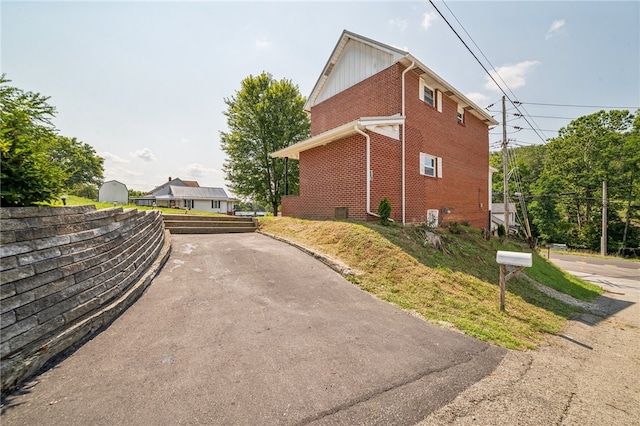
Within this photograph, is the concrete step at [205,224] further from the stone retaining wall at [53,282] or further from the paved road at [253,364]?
the stone retaining wall at [53,282]

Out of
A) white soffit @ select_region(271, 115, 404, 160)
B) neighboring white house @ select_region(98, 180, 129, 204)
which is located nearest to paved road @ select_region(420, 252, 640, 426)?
white soffit @ select_region(271, 115, 404, 160)

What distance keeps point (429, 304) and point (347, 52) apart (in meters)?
12.1

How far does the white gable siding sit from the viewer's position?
10.9 metres

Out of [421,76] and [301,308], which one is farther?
[421,76]

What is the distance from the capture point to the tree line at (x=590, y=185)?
29.9 meters

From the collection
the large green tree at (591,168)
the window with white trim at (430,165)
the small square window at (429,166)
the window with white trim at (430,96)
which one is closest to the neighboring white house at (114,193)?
the window with white trim at (430,165)

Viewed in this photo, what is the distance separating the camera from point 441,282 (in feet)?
19.8

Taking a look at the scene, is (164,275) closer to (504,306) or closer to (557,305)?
(504,306)

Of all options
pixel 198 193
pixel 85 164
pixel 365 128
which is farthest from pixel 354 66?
pixel 85 164

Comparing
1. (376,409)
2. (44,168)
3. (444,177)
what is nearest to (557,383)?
(376,409)

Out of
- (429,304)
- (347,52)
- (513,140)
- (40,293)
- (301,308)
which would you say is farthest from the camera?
(513,140)

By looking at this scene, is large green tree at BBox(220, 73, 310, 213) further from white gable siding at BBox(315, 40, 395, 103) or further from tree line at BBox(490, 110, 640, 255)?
tree line at BBox(490, 110, 640, 255)

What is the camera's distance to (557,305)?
293 inches

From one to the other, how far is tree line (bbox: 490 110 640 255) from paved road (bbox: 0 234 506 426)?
31.4 meters
